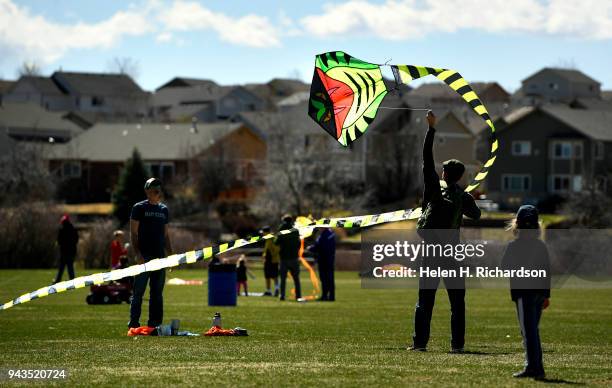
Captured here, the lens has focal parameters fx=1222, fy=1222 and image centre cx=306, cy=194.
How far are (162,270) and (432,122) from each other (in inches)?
188

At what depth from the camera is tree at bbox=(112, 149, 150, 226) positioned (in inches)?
3376

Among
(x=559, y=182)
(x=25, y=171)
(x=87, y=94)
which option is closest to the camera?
(x=25, y=171)

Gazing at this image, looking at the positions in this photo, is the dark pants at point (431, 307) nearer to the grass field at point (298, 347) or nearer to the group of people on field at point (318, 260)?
the grass field at point (298, 347)

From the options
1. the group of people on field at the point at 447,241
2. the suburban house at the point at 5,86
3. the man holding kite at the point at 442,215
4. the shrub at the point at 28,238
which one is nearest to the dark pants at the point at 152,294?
the group of people on field at the point at 447,241

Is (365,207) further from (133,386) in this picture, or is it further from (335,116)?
(133,386)

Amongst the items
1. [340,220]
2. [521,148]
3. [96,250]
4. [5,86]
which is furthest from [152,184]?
[5,86]

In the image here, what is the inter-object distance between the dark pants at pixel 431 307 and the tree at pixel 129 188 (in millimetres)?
70762

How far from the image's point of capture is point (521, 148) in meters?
111

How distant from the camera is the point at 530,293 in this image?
1211 cm

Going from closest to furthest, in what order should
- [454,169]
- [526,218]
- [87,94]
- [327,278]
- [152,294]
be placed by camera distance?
[526,218] < [454,169] < [152,294] < [327,278] < [87,94]

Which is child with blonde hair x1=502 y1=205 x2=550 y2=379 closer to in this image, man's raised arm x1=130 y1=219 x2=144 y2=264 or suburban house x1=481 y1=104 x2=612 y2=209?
man's raised arm x1=130 y1=219 x2=144 y2=264

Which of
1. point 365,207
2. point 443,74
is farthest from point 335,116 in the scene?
point 365,207

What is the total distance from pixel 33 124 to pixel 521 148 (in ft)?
161

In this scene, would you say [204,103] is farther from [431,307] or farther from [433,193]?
[433,193]
